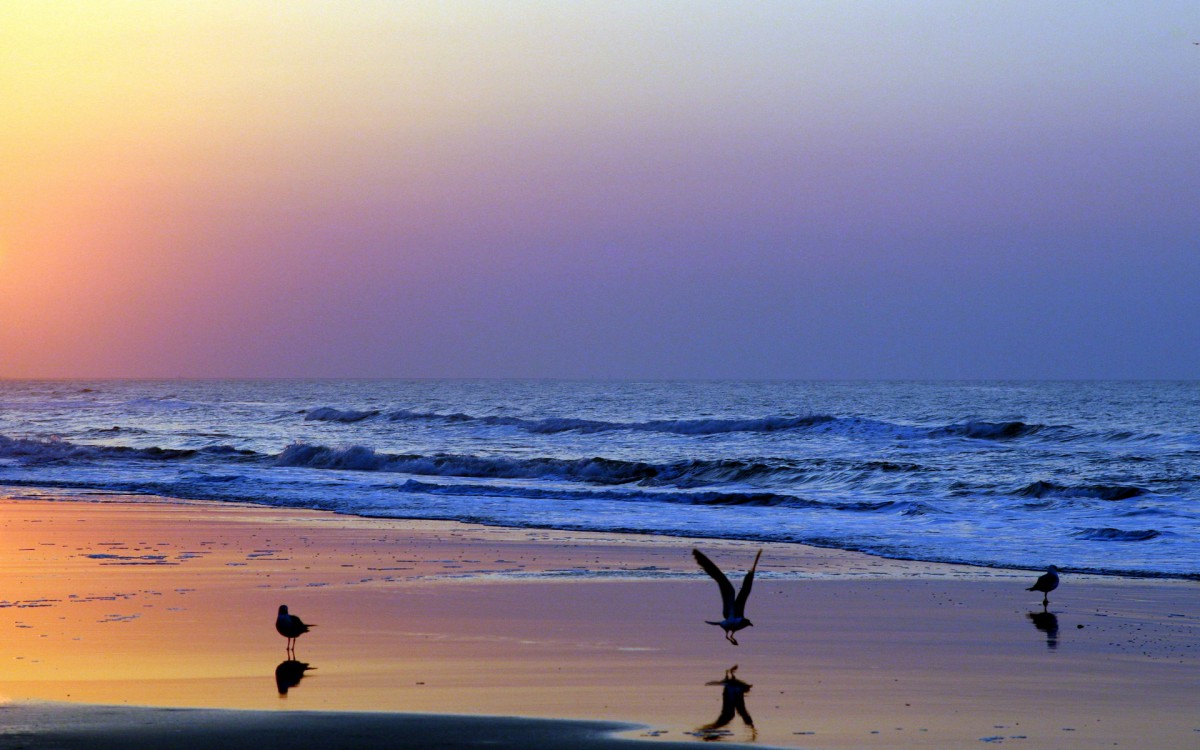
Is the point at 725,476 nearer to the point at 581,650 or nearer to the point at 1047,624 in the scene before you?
the point at 1047,624

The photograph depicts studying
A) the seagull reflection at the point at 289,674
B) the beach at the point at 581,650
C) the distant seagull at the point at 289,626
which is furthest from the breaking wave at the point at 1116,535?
the seagull reflection at the point at 289,674

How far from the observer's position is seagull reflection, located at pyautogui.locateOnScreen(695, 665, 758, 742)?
24.4ft

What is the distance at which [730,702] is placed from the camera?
8.29 m

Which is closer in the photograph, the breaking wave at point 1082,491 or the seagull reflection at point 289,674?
the seagull reflection at point 289,674

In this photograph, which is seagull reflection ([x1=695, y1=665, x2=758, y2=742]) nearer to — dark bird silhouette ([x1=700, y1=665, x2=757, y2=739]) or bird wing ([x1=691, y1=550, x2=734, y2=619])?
dark bird silhouette ([x1=700, y1=665, x2=757, y2=739])

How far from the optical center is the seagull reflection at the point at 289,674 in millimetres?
8547

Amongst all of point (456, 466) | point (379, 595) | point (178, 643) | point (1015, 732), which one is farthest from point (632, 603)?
point (456, 466)

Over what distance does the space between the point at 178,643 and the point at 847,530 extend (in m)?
12.5

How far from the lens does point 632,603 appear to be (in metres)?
12.3

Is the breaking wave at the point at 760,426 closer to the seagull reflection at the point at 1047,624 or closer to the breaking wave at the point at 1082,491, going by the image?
the breaking wave at the point at 1082,491

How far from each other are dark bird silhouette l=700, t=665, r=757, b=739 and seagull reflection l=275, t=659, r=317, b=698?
9.12 feet

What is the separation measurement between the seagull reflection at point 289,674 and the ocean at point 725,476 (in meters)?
9.77

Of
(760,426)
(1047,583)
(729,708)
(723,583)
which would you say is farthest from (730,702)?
(760,426)

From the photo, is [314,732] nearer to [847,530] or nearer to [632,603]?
[632,603]
